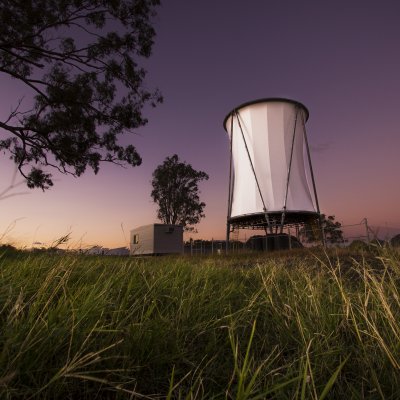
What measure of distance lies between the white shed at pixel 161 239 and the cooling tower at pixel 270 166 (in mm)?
10353

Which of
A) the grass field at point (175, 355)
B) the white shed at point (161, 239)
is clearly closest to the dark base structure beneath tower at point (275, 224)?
the white shed at point (161, 239)

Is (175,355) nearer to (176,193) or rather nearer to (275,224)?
(275,224)

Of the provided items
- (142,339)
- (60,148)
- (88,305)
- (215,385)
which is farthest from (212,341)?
A: (60,148)

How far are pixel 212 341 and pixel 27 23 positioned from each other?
15.1m

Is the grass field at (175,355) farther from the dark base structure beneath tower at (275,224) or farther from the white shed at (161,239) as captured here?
the white shed at (161,239)

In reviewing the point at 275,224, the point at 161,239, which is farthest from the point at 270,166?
the point at 161,239

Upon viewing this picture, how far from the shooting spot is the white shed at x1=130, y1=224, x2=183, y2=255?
26.2m

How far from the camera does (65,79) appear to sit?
46.0 feet

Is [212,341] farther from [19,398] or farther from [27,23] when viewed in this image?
[27,23]

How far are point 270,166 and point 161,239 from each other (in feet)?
44.7

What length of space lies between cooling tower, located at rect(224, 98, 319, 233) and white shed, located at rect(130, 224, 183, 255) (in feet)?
34.0

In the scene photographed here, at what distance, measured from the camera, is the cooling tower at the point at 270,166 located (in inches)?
628

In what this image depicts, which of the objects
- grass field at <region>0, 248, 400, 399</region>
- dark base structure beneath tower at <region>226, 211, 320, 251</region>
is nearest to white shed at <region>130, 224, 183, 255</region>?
dark base structure beneath tower at <region>226, 211, 320, 251</region>

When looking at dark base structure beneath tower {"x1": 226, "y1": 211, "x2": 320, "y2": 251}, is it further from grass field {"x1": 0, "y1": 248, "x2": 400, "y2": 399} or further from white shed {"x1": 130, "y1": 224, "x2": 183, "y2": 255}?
grass field {"x1": 0, "y1": 248, "x2": 400, "y2": 399}
